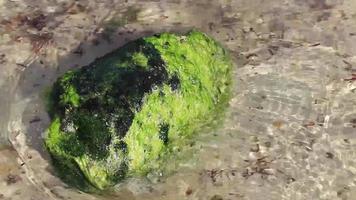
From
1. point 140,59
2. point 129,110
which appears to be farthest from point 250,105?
point 129,110

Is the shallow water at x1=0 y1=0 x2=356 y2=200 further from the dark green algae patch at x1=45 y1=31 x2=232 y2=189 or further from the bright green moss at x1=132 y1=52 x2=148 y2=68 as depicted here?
the bright green moss at x1=132 y1=52 x2=148 y2=68

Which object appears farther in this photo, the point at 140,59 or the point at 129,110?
the point at 140,59

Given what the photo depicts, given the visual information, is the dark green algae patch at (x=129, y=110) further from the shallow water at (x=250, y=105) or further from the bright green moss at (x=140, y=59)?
the shallow water at (x=250, y=105)

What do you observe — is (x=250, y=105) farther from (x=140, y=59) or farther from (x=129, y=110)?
(x=129, y=110)

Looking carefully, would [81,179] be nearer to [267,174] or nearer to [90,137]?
[90,137]

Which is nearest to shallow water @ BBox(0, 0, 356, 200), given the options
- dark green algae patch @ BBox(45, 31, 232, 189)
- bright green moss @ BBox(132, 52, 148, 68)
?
dark green algae patch @ BBox(45, 31, 232, 189)

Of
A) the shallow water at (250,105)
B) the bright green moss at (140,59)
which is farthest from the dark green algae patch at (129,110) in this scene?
the shallow water at (250,105)
